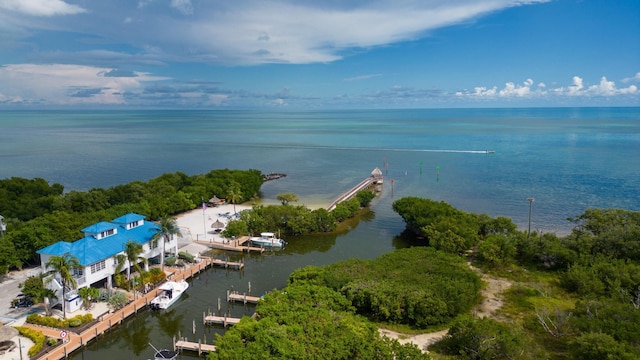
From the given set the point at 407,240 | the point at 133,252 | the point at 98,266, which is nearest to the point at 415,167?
the point at 407,240

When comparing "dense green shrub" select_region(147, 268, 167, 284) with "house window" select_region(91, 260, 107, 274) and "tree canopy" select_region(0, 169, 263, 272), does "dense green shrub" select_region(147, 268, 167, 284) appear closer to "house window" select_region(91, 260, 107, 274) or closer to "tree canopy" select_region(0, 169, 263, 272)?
"house window" select_region(91, 260, 107, 274)

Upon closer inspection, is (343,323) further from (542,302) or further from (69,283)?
(69,283)

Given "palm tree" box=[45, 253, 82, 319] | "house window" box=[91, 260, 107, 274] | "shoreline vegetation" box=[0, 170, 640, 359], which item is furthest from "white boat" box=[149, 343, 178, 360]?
"house window" box=[91, 260, 107, 274]

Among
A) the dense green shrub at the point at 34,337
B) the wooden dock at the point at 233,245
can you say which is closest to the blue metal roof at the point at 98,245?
the dense green shrub at the point at 34,337

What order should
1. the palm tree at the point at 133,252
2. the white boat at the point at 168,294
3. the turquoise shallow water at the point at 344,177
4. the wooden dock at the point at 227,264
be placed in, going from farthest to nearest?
1. the wooden dock at the point at 227,264
2. the turquoise shallow water at the point at 344,177
3. the palm tree at the point at 133,252
4. the white boat at the point at 168,294

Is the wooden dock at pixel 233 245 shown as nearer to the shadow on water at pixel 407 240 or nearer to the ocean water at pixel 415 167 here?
the shadow on water at pixel 407 240

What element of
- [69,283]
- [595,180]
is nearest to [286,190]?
[69,283]

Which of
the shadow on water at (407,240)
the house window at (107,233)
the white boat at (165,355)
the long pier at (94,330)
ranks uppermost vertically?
the house window at (107,233)
